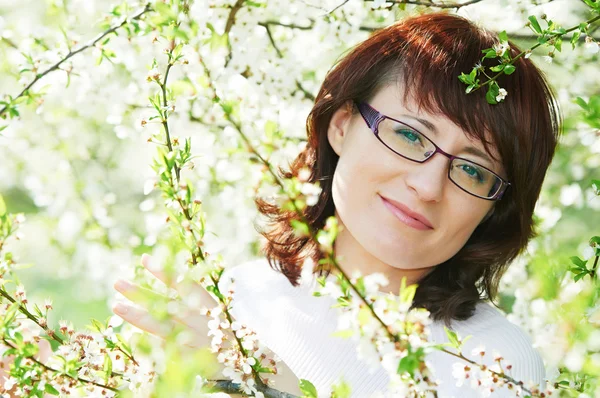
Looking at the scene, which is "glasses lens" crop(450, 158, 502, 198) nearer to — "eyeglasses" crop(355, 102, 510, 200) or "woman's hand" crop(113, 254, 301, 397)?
"eyeglasses" crop(355, 102, 510, 200)

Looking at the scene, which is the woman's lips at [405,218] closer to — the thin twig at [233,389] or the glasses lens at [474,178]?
the glasses lens at [474,178]

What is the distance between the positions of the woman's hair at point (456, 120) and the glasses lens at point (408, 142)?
Answer: 69mm

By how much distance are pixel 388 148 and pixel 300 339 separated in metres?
0.59

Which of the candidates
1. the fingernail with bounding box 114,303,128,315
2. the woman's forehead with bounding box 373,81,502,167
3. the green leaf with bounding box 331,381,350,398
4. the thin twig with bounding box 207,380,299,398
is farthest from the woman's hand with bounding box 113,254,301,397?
the woman's forehead with bounding box 373,81,502,167

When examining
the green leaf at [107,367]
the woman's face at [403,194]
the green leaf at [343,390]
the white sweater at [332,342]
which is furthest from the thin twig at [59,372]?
the woman's face at [403,194]

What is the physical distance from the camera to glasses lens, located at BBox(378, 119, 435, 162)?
1609 millimetres

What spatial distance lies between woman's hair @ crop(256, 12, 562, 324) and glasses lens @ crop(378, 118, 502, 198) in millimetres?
61

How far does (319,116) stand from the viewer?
1978 mm

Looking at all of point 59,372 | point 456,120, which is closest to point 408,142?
point 456,120

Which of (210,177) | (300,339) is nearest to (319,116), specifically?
(300,339)

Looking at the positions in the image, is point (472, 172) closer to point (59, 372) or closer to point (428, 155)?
point (428, 155)

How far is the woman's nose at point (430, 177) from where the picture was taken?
1589 mm

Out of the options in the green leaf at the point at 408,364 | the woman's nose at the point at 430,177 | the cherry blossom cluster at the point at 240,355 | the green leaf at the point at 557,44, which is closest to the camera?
the green leaf at the point at 408,364

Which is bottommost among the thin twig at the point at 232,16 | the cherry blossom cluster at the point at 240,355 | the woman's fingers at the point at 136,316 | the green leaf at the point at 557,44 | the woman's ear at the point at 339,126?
the green leaf at the point at 557,44
